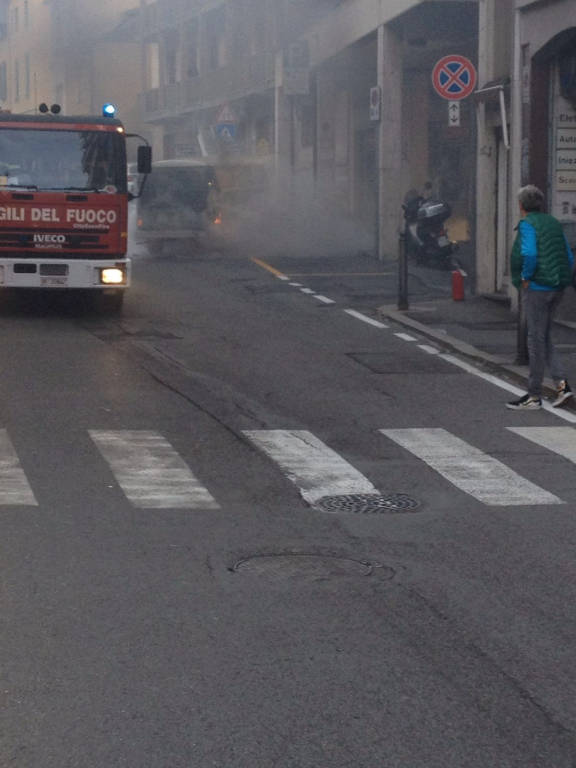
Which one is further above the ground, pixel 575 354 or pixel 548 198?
pixel 548 198

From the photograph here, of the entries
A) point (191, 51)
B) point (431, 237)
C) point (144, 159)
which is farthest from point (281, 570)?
point (191, 51)

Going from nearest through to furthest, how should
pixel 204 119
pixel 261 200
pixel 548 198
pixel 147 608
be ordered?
pixel 147 608 → pixel 548 198 → pixel 261 200 → pixel 204 119

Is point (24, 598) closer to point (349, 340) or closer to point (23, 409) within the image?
point (23, 409)

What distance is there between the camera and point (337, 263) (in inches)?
1108

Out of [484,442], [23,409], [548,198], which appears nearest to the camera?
[484,442]

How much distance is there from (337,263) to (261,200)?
469 inches

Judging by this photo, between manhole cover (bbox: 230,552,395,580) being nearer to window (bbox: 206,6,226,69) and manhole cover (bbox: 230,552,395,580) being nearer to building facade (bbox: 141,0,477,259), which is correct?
building facade (bbox: 141,0,477,259)

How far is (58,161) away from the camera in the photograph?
17312mm

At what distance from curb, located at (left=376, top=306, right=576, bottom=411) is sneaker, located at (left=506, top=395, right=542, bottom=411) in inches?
10.2

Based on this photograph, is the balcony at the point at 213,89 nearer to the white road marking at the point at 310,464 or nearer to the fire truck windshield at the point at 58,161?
the fire truck windshield at the point at 58,161

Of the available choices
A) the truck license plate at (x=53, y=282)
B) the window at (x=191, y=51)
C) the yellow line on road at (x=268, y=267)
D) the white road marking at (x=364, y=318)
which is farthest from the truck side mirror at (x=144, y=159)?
the window at (x=191, y=51)

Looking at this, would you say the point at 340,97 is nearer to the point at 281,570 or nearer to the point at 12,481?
the point at 12,481

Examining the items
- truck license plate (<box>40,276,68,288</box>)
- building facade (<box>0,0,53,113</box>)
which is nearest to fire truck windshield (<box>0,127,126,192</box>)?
truck license plate (<box>40,276,68,288</box>)

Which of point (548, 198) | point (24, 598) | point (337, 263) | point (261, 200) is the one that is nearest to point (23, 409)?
point (24, 598)
